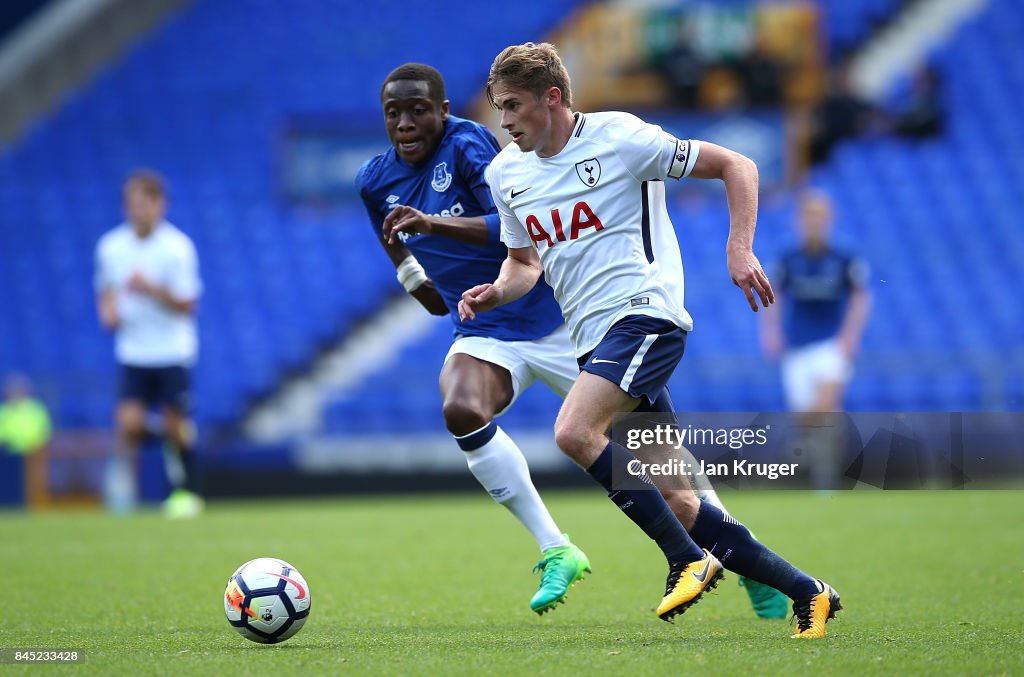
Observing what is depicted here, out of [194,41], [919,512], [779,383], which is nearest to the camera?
[919,512]

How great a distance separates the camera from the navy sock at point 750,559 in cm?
457

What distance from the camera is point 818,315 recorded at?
11172mm

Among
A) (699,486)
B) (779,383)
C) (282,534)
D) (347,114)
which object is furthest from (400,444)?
(699,486)

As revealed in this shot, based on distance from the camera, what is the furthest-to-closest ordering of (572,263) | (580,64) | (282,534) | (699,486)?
1. (580,64)
2. (282,534)
3. (699,486)
4. (572,263)

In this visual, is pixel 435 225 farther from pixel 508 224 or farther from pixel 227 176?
pixel 227 176

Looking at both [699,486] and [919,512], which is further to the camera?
[919,512]

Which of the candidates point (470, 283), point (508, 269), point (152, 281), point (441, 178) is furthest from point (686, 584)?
point (152, 281)

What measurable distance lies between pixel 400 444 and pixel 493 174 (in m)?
8.96

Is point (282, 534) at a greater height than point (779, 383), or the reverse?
point (779, 383)

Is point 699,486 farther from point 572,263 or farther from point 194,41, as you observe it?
point 194,41

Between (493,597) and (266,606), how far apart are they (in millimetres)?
1490

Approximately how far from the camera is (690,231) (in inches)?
703

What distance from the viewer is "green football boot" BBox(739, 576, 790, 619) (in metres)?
5.15

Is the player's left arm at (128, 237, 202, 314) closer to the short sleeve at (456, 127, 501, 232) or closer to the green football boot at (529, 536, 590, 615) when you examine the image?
the short sleeve at (456, 127, 501, 232)
